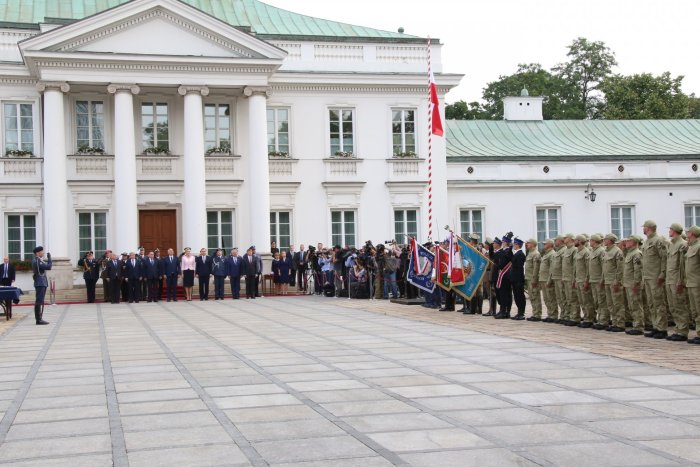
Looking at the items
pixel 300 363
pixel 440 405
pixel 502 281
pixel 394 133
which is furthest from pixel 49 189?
pixel 440 405

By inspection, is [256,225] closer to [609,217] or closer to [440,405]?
[609,217]

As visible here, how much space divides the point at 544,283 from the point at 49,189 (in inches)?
743

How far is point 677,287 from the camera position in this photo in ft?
44.3

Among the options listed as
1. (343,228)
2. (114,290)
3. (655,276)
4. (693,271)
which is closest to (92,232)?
(114,290)

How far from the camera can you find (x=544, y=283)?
58.6ft

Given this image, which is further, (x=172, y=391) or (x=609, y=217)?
(x=609, y=217)

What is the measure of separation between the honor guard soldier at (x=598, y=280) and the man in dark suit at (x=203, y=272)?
15.0 m

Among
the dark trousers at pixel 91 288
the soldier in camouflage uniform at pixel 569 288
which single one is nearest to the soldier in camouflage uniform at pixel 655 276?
the soldier in camouflage uniform at pixel 569 288

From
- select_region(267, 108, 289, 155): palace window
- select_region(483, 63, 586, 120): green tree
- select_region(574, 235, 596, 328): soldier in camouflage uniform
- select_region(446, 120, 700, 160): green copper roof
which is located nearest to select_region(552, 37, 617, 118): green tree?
select_region(483, 63, 586, 120): green tree

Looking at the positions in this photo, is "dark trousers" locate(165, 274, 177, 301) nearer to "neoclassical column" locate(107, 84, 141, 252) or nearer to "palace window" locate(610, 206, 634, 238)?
"neoclassical column" locate(107, 84, 141, 252)

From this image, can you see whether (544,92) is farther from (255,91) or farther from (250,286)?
(250,286)

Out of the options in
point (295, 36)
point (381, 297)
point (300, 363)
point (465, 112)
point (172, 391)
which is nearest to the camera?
point (172, 391)

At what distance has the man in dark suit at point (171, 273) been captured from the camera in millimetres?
27547

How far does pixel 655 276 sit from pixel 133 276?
17.5m
